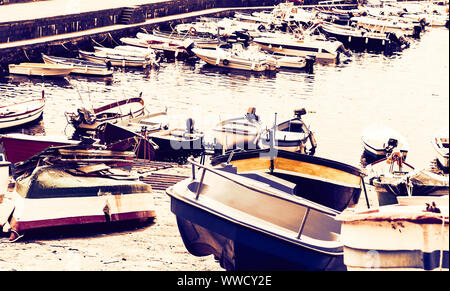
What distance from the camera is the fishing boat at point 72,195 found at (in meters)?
10.1

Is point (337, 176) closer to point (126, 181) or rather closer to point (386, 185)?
point (386, 185)

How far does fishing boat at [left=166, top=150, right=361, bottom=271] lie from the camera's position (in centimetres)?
736

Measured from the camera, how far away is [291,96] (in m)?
30.9

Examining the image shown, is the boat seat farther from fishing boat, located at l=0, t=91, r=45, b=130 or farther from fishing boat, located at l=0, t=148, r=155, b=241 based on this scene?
fishing boat, located at l=0, t=91, r=45, b=130

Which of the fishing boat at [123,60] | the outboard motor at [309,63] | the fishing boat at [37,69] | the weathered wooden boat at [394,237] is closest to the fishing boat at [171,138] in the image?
the fishing boat at [37,69]

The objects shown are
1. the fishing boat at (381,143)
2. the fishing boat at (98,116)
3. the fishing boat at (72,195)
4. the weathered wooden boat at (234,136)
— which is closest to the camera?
the fishing boat at (72,195)

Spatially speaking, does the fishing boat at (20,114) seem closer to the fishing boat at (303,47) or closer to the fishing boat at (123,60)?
the fishing boat at (123,60)

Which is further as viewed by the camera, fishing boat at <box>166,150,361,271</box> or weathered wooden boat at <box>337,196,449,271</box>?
fishing boat at <box>166,150,361,271</box>

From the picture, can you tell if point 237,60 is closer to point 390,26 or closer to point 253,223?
point 390,26

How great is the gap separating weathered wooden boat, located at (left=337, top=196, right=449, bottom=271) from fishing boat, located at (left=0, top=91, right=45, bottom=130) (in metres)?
17.5

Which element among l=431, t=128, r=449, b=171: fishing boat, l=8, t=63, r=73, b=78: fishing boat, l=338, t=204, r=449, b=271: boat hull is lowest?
l=431, t=128, r=449, b=171: fishing boat

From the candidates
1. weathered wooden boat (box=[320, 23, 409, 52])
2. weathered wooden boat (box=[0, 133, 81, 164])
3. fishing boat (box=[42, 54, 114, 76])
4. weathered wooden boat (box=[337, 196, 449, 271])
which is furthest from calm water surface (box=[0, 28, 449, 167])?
weathered wooden boat (box=[337, 196, 449, 271])

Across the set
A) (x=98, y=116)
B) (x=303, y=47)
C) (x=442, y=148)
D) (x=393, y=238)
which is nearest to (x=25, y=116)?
(x=98, y=116)

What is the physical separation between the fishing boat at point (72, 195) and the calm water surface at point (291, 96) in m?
10.4
